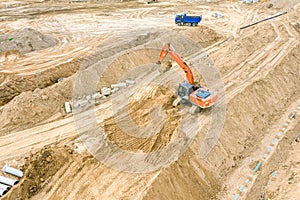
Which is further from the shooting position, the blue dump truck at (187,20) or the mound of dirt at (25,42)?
the blue dump truck at (187,20)

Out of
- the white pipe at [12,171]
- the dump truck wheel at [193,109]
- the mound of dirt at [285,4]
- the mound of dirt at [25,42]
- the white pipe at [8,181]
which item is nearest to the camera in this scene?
the white pipe at [8,181]

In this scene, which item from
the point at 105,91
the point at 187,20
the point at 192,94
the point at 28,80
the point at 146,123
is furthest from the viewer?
the point at 187,20

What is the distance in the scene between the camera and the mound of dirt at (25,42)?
24.8m

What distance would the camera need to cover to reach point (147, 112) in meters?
16.2

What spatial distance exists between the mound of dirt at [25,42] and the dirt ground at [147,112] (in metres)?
0.12

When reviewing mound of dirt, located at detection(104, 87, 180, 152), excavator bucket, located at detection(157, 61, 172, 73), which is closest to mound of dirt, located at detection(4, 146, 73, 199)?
mound of dirt, located at detection(104, 87, 180, 152)

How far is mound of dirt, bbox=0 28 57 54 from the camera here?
81.3 ft

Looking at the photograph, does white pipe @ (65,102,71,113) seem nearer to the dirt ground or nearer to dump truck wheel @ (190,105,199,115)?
the dirt ground

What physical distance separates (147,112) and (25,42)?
1638 centimetres

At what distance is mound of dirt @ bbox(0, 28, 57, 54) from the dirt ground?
0.38ft

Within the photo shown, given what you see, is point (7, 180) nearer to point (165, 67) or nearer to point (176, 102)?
point (176, 102)

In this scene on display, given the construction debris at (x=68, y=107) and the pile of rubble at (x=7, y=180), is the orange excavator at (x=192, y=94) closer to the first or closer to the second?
the construction debris at (x=68, y=107)

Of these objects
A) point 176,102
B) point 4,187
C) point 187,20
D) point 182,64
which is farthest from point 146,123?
point 187,20

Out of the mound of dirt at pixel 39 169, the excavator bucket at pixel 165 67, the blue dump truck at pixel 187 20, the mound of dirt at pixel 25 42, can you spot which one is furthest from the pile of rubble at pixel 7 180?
the blue dump truck at pixel 187 20
